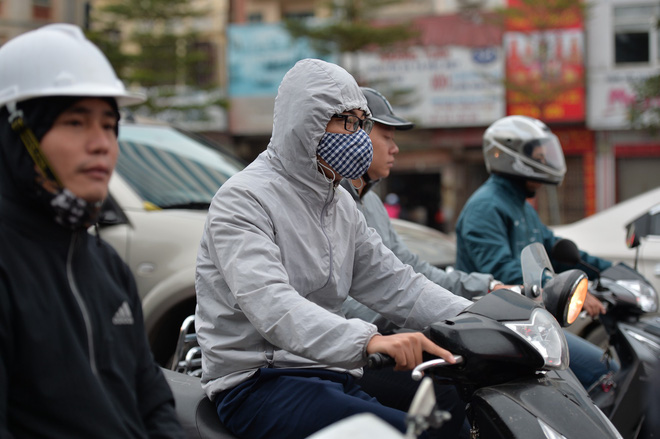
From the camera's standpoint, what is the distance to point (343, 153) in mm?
2516

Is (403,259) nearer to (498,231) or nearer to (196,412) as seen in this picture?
(498,231)

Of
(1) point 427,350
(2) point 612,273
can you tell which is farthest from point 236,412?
(2) point 612,273

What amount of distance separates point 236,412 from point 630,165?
22611 mm

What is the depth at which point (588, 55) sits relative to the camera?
22625 millimetres

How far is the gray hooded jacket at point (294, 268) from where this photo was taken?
84.4 inches

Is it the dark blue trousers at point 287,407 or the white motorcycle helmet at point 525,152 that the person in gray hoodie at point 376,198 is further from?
the dark blue trousers at point 287,407

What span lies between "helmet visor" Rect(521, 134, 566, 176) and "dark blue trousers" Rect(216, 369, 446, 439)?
2203mm

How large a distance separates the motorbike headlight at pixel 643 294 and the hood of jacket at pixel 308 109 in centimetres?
199

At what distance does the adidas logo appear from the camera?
175 centimetres

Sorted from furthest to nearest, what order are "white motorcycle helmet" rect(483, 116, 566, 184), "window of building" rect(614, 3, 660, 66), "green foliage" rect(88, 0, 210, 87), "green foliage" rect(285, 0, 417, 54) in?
"window of building" rect(614, 3, 660, 66) → "green foliage" rect(285, 0, 417, 54) → "green foliage" rect(88, 0, 210, 87) → "white motorcycle helmet" rect(483, 116, 566, 184)

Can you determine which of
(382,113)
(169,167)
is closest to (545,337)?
(382,113)

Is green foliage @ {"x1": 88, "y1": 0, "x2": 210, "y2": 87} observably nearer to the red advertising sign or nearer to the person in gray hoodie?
the red advertising sign

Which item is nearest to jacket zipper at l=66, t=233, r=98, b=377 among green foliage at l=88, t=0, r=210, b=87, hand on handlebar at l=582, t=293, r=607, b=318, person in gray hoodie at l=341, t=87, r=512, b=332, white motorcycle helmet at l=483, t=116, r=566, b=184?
person in gray hoodie at l=341, t=87, r=512, b=332

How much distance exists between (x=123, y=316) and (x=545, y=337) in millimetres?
1240
